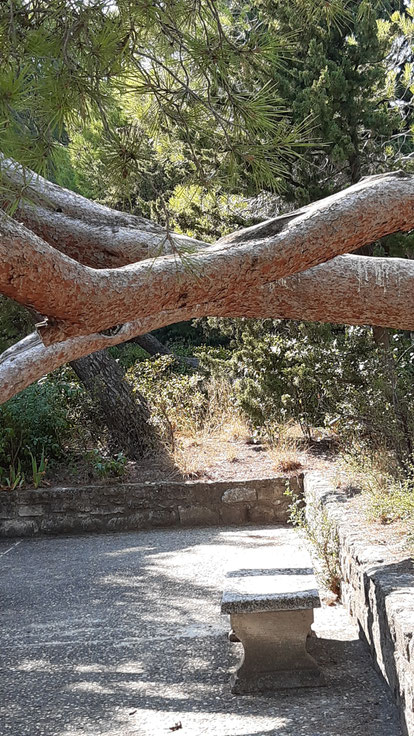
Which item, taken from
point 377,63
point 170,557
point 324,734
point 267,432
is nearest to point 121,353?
point 267,432

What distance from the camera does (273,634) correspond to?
3.77 meters

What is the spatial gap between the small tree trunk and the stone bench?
4.92 metres

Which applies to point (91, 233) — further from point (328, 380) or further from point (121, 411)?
point (121, 411)

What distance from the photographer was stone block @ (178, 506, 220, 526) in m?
7.68

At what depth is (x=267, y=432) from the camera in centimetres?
855

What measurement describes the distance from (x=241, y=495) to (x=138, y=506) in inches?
39.2

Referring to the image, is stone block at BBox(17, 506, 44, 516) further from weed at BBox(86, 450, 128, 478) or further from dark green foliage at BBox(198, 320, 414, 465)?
dark green foliage at BBox(198, 320, 414, 465)

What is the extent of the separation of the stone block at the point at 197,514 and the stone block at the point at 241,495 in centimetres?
21

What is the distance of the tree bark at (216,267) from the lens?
290 centimetres

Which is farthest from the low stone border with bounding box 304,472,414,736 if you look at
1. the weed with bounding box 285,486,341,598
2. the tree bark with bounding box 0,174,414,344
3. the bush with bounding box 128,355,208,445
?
the bush with bounding box 128,355,208,445

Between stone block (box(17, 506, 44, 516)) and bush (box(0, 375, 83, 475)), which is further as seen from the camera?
bush (box(0, 375, 83, 475))

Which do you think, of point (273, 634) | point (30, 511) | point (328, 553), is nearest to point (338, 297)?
point (273, 634)

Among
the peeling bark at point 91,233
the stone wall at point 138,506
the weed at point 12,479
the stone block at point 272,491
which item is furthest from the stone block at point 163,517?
the peeling bark at point 91,233

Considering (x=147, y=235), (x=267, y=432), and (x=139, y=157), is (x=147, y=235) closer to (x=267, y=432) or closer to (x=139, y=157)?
(x=139, y=157)
